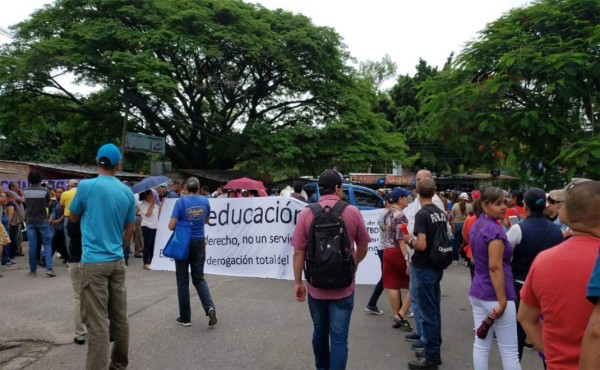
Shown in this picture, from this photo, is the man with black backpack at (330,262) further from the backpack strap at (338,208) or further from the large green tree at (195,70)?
the large green tree at (195,70)

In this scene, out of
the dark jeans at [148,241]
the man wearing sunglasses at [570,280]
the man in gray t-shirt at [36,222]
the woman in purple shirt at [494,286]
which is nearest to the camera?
the man wearing sunglasses at [570,280]

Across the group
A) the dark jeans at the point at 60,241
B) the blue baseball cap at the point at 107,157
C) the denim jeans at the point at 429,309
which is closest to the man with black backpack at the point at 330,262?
the denim jeans at the point at 429,309

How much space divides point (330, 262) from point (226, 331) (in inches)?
98.8

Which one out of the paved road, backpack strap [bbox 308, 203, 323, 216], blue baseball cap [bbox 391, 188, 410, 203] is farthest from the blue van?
backpack strap [bbox 308, 203, 323, 216]

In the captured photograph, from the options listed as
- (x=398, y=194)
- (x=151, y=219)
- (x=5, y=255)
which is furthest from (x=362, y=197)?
(x=5, y=255)

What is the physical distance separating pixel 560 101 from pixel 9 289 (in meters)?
12.9

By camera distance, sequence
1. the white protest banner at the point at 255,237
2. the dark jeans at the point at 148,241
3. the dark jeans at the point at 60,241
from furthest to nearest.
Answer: the dark jeans at the point at 148,241
the dark jeans at the point at 60,241
the white protest banner at the point at 255,237

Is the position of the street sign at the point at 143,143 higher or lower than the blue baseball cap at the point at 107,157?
higher

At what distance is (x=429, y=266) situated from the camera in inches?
167

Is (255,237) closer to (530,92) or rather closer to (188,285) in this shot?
(188,285)

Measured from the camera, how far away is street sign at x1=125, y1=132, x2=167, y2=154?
25312 mm

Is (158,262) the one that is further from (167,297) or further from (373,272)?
(373,272)

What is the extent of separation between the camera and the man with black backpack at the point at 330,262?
132 inches

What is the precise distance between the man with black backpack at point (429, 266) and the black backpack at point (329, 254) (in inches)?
41.6
